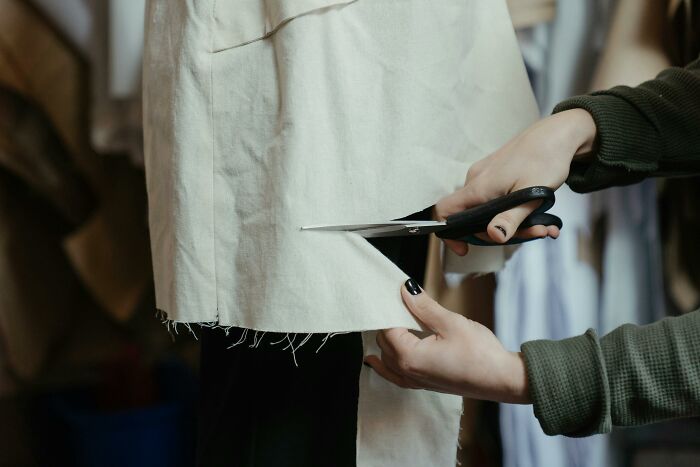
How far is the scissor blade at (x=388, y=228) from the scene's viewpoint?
43 cm

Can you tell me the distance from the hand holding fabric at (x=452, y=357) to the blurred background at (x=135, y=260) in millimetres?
197

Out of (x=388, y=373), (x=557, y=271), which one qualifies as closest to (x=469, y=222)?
(x=388, y=373)

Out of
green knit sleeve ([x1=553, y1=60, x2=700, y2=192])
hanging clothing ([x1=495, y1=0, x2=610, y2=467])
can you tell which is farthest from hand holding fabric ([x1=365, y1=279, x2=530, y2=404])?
hanging clothing ([x1=495, y1=0, x2=610, y2=467])

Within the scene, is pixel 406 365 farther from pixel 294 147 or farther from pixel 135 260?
pixel 135 260

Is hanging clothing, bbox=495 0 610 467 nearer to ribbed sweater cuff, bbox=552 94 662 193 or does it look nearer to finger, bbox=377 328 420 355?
ribbed sweater cuff, bbox=552 94 662 193

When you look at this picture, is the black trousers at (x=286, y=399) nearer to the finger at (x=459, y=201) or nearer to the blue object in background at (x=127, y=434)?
the finger at (x=459, y=201)

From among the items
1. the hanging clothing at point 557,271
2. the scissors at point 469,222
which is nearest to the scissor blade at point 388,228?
the scissors at point 469,222

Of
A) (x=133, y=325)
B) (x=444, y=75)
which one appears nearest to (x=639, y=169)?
(x=444, y=75)

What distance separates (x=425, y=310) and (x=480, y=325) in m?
0.04

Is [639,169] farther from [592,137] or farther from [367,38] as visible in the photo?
[367,38]

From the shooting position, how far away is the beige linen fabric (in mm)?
428

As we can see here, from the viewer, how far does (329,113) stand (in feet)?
1.43

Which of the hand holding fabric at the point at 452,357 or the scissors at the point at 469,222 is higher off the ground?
the scissors at the point at 469,222

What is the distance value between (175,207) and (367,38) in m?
0.18
